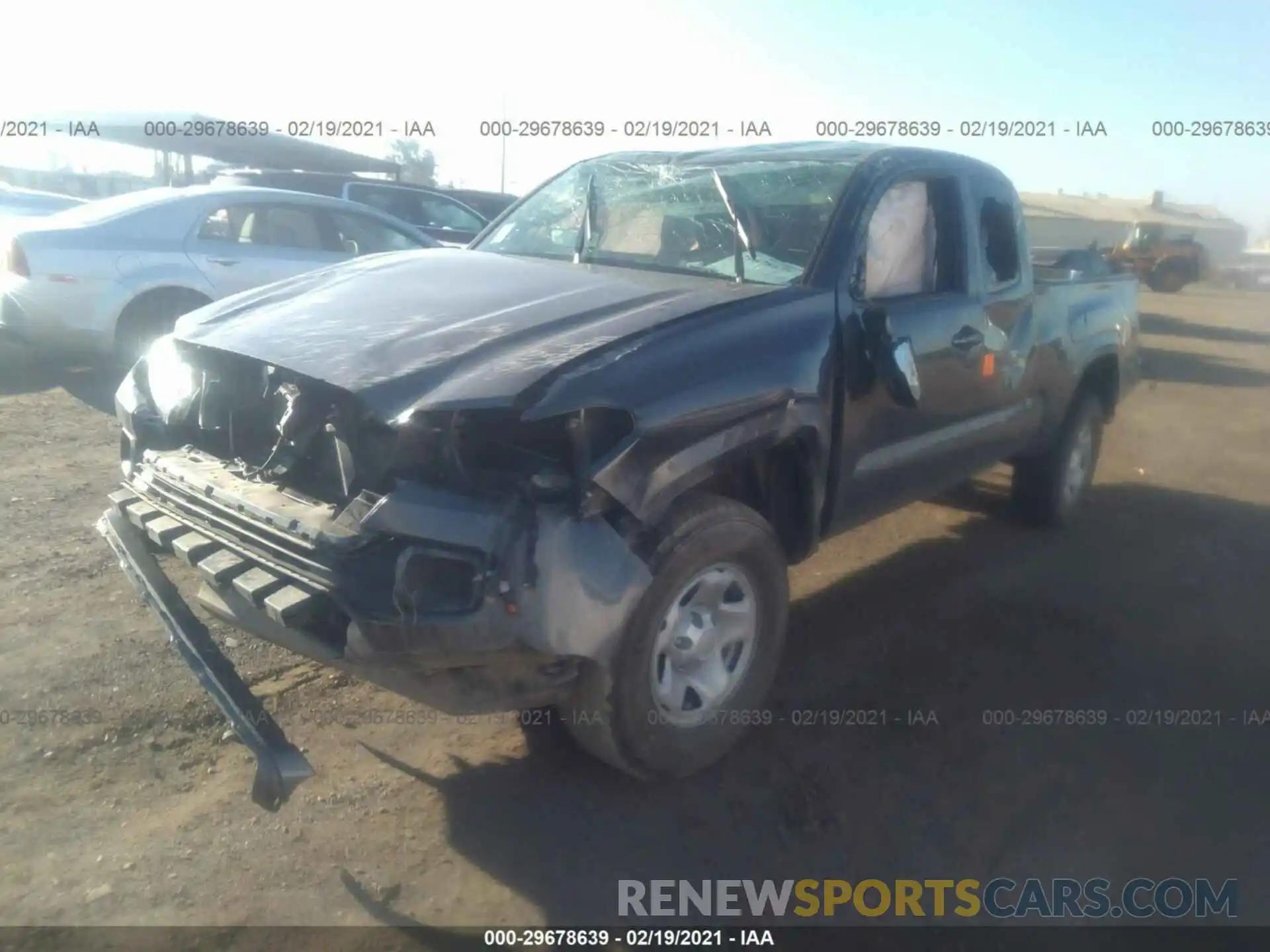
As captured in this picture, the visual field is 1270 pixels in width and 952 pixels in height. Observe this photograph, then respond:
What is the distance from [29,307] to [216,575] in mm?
5514

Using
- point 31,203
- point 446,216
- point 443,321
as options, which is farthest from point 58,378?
point 31,203

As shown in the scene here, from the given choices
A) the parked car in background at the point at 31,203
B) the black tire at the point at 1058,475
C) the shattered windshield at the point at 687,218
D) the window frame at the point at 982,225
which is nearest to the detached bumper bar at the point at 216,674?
the shattered windshield at the point at 687,218

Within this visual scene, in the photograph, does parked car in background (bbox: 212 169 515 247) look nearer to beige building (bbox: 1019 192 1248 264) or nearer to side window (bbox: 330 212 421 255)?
side window (bbox: 330 212 421 255)

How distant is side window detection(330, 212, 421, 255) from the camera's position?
28.1ft

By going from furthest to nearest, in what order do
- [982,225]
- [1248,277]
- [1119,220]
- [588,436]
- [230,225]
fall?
[1119,220] → [1248,277] → [230,225] → [982,225] → [588,436]

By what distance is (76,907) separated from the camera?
255 cm

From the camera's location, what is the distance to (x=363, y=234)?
866 cm

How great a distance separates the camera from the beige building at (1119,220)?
3716 centimetres

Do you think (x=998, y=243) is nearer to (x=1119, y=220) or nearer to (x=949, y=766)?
(x=949, y=766)

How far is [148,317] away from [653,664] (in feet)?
19.8

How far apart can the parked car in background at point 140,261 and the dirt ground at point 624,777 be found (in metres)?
2.46

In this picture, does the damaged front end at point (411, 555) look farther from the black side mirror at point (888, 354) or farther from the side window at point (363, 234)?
the side window at point (363, 234)

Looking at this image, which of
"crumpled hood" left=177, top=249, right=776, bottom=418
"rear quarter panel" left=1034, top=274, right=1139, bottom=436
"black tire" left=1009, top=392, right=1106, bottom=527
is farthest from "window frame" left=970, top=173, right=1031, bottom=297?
"crumpled hood" left=177, top=249, right=776, bottom=418

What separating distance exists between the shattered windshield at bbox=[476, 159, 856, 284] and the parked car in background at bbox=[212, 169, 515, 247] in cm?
790
